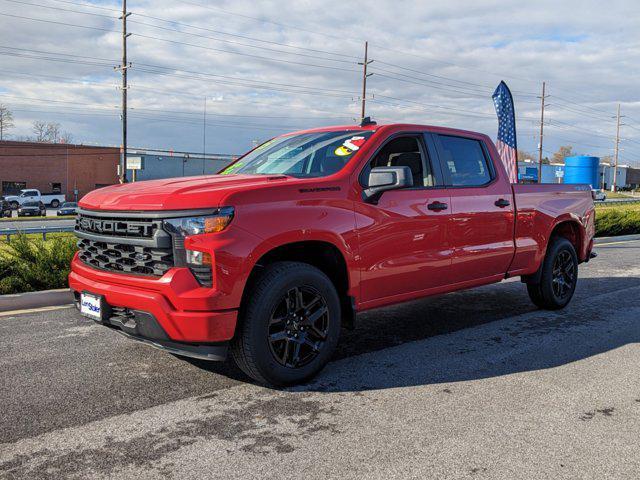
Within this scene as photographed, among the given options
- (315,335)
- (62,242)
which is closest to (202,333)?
(315,335)

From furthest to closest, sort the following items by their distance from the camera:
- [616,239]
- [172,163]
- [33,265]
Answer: [172,163] → [616,239] → [33,265]

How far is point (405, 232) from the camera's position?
4.80 m

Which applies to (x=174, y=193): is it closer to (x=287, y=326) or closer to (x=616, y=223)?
(x=287, y=326)

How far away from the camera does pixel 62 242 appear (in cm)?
818

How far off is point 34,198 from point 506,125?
39.7 meters

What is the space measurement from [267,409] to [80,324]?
2930 mm

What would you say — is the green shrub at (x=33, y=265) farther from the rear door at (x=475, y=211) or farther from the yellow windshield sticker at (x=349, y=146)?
the rear door at (x=475, y=211)

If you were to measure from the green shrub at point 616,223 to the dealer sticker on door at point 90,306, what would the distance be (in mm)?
16706

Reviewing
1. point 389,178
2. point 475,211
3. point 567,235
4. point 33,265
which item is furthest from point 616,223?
point 33,265

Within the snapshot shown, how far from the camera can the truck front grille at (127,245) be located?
376 cm

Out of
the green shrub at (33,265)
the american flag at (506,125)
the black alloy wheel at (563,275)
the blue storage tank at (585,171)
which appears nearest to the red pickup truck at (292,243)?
the black alloy wheel at (563,275)

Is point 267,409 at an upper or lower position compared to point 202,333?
lower

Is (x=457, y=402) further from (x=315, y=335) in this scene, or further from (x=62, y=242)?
(x=62, y=242)

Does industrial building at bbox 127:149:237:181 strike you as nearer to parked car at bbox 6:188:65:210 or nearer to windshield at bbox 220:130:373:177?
parked car at bbox 6:188:65:210
